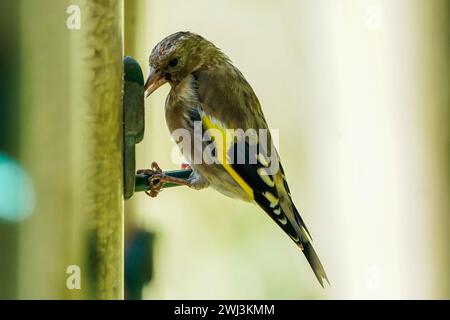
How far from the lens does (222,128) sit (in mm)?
1818

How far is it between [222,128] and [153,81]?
0.18 metres

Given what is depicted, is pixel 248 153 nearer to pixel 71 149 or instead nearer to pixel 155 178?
pixel 155 178

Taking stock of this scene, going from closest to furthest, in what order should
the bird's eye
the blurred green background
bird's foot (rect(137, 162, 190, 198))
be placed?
bird's foot (rect(137, 162, 190, 198)) → the bird's eye → the blurred green background

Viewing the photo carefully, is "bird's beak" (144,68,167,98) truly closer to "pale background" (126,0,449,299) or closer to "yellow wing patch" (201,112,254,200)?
"yellow wing patch" (201,112,254,200)

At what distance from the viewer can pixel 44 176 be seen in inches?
50.5

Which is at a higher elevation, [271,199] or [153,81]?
[153,81]

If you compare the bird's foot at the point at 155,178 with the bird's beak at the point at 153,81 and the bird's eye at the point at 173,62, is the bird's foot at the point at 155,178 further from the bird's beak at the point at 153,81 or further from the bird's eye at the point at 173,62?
the bird's eye at the point at 173,62

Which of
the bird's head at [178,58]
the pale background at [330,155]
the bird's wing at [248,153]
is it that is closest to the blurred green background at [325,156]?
the pale background at [330,155]

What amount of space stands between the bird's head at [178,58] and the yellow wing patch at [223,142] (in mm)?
121

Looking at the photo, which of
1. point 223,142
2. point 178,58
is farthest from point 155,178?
point 178,58

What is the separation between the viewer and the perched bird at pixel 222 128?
1791 mm

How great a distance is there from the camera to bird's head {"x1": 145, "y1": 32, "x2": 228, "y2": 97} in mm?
1790

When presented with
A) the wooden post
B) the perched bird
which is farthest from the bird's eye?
the wooden post

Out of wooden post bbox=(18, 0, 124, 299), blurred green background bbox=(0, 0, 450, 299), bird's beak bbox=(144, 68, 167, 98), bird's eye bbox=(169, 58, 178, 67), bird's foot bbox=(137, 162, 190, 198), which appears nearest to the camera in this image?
wooden post bbox=(18, 0, 124, 299)
